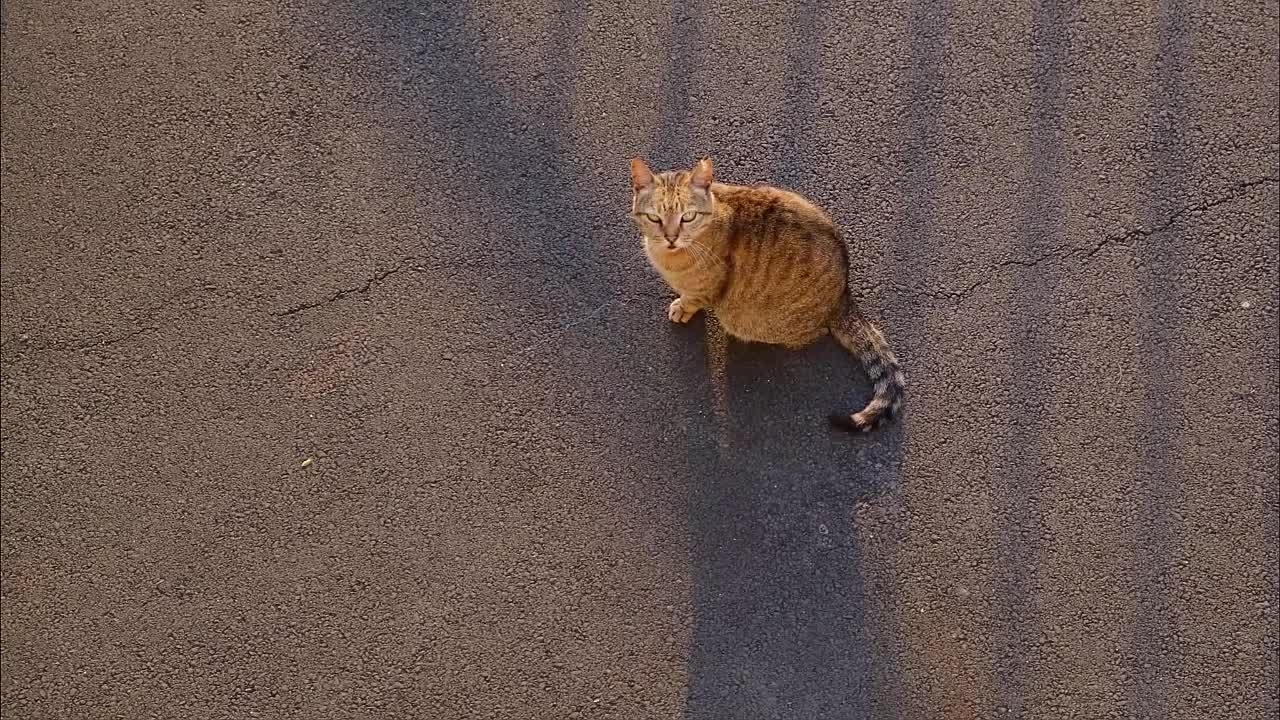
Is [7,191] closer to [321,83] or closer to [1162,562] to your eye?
[321,83]

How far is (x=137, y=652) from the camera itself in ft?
12.3

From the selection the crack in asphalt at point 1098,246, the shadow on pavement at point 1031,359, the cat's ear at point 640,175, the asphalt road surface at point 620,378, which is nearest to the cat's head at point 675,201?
the cat's ear at point 640,175

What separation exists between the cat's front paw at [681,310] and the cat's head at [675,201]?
0.50 metres

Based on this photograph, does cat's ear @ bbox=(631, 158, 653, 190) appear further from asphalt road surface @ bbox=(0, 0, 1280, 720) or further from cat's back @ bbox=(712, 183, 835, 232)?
asphalt road surface @ bbox=(0, 0, 1280, 720)

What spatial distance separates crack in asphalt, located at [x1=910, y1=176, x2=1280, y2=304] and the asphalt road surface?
0.01 metres

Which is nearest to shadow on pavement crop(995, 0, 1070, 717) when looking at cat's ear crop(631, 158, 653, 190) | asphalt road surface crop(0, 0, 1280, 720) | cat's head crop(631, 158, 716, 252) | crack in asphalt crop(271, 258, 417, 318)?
asphalt road surface crop(0, 0, 1280, 720)

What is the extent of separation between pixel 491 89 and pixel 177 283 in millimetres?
1503

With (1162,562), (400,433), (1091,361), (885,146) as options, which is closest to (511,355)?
(400,433)

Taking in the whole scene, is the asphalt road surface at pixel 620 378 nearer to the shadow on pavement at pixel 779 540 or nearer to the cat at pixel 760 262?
the shadow on pavement at pixel 779 540

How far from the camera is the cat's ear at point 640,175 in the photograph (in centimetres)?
309

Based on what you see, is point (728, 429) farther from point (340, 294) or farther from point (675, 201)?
point (340, 294)

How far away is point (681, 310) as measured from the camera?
3.73m

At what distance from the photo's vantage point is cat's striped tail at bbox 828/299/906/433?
3598mm

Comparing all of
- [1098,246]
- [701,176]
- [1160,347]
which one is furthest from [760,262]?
[1160,347]
